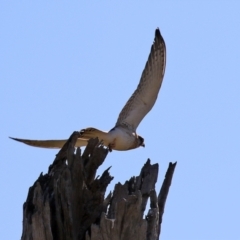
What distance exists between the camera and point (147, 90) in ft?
59.0

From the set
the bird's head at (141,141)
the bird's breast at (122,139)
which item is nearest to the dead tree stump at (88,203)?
the bird's breast at (122,139)

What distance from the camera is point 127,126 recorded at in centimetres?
1766

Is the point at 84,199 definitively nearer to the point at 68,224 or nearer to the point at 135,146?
the point at 68,224

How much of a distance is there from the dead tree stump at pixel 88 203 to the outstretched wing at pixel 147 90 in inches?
148

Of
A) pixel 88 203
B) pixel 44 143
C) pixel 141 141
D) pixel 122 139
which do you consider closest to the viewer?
pixel 88 203

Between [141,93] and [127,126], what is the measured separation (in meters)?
0.62

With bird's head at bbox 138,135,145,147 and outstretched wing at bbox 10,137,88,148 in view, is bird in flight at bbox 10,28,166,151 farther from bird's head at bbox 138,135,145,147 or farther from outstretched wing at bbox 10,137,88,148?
outstretched wing at bbox 10,137,88,148

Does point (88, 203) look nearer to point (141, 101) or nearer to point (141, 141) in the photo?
point (141, 141)

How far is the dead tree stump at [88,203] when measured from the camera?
13.0 metres

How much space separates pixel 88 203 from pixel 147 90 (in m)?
4.71

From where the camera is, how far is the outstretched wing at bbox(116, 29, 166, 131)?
1777 cm

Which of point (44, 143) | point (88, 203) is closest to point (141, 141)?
point (44, 143)

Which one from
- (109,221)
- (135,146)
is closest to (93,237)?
(109,221)

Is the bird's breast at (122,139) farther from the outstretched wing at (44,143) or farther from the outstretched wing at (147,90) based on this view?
the outstretched wing at (44,143)
